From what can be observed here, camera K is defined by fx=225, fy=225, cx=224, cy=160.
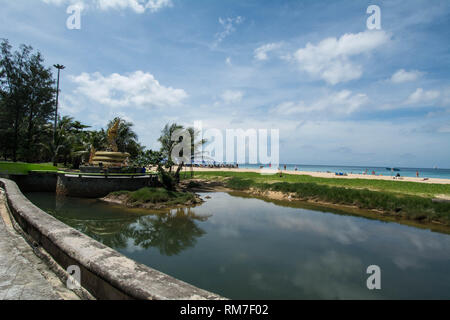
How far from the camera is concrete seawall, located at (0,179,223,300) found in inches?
93.6

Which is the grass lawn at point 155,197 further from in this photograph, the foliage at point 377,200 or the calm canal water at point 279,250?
the foliage at point 377,200

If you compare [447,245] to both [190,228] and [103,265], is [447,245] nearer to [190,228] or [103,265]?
[190,228]

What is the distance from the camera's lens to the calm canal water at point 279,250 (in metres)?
6.05

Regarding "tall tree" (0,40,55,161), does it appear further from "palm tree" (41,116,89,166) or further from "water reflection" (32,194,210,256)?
"water reflection" (32,194,210,256)

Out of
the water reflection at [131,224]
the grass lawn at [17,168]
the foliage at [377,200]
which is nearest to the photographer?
the water reflection at [131,224]

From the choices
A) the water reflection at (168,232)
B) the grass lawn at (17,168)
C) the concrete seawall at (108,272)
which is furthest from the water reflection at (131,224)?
the grass lawn at (17,168)

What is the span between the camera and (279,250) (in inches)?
338

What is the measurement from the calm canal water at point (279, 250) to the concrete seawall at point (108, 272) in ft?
11.1

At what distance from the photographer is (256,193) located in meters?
25.9

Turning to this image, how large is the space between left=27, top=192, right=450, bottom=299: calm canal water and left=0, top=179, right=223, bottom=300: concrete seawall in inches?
133

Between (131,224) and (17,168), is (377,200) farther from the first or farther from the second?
(17,168)

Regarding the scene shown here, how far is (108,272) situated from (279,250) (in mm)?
7136

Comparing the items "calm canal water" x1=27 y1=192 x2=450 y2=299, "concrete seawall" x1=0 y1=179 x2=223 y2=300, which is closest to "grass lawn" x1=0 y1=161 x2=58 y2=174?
"calm canal water" x1=27 y1=192 x2=450 y2=299
